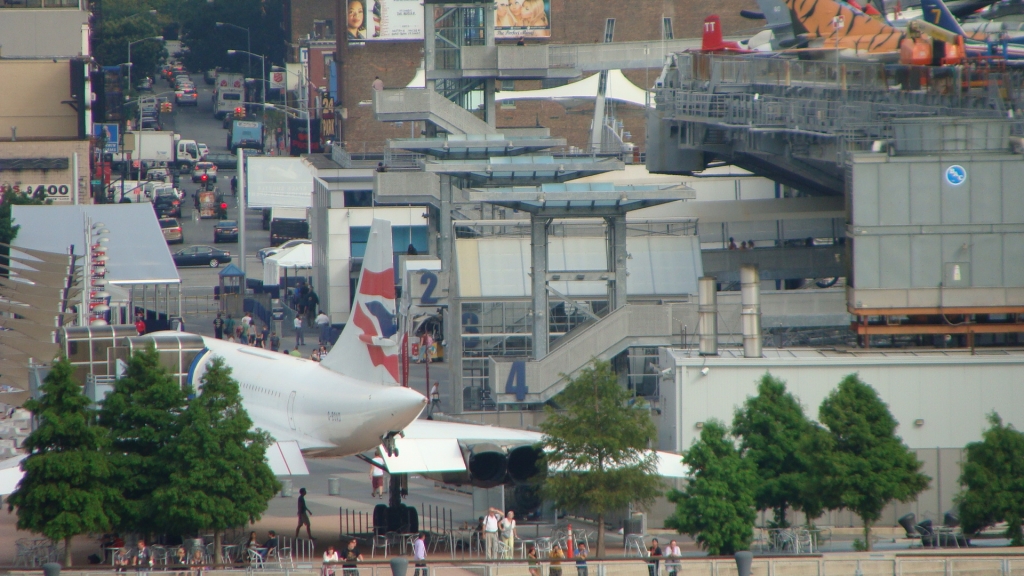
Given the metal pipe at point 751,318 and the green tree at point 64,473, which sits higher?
the metal pipe at point 751,318

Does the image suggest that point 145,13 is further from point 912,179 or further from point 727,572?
point 727,572

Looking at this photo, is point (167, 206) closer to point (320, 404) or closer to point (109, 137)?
point (109, 137)

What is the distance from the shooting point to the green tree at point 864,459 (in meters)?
29.4

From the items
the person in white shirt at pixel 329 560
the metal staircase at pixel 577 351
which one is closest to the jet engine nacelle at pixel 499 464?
the person in white shirt at pixel 329 560

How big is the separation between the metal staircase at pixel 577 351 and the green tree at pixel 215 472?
10940mm

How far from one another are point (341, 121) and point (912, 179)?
68.4 metres

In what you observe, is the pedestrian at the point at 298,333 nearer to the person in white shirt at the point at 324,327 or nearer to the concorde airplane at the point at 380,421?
the person in white shirt at the point at 324,327

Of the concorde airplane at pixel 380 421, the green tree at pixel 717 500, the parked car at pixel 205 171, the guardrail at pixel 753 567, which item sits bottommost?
the guardrail at pixel 753 567

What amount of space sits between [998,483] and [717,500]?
5601 millimetres

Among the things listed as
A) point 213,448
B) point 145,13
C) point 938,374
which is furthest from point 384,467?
point 145,13

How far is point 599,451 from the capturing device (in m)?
31.2

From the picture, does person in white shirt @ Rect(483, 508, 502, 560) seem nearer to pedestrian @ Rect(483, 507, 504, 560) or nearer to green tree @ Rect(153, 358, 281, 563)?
pedestrian @ Rect(483, 507, 504, 560)

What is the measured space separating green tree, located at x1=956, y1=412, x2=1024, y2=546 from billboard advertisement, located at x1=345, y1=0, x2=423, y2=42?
73040 mm

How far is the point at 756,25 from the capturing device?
10375cm
